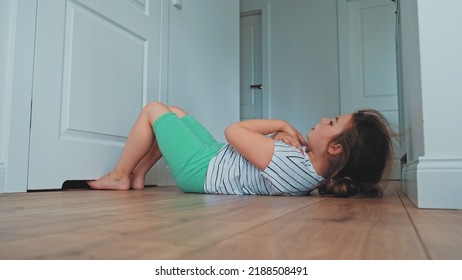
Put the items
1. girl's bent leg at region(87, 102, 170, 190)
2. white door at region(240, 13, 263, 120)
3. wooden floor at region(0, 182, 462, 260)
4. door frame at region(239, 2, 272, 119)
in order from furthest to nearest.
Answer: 1. white door at region(240, 13, 263, 120)
2. door frame at region(239, 2, 272, 119)
3. girl's bent leg at region(87, 102, 170, 190)
4. wooden floor at region(0, 182, 462, 260)

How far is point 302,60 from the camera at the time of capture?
3600mm

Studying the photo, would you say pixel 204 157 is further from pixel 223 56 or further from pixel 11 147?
pixel 223 56

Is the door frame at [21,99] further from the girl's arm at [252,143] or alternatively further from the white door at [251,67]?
the white door at [251,67]

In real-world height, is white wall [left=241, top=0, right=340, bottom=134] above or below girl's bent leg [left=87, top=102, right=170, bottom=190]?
above

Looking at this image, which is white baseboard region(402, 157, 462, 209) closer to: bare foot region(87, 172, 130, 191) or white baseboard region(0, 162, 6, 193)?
bare foot region(87, 172, 130, 191)

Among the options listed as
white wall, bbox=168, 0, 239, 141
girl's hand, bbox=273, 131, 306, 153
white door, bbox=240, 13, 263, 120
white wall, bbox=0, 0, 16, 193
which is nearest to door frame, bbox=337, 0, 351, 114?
white door, bbox=240, 13, 263, 120

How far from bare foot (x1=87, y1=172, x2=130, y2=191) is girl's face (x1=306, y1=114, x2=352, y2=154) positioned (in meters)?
0.73

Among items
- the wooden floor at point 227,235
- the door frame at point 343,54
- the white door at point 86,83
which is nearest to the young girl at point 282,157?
the white door at point 86,83

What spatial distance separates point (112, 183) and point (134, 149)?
16 centimetres

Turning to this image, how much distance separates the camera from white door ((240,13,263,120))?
3797mm

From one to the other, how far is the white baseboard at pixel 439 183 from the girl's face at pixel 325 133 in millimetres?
386

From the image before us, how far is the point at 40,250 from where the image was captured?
40cm

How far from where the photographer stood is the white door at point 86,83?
55.2 inches

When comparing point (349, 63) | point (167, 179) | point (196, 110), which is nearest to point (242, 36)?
point (349, 63)
